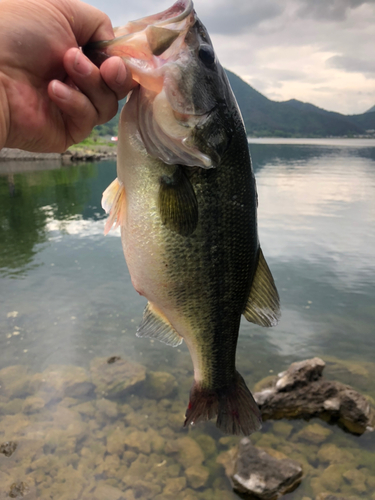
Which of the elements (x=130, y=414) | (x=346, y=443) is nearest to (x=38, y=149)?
(x=130, y=414)

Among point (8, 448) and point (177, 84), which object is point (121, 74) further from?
point (8, 448)

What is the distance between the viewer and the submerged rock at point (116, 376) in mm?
6020

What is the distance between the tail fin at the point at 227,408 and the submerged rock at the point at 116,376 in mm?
3852

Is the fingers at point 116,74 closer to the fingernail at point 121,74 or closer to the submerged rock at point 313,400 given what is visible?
the fingernail at point 121,74

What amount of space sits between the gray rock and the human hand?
4213mm

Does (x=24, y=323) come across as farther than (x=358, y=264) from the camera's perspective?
No

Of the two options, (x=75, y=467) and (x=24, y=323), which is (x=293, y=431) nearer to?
(x=75, y=467)

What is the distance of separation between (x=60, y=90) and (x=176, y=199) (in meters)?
0.75

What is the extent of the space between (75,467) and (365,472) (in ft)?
12.0

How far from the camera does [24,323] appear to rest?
7832 millimetres

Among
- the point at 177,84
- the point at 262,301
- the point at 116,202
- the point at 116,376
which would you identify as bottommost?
the point at 116,376

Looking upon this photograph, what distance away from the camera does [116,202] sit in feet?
6.67

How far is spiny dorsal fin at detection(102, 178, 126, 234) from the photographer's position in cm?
201

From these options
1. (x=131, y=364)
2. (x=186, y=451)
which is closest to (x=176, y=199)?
(x=186, y=451)
